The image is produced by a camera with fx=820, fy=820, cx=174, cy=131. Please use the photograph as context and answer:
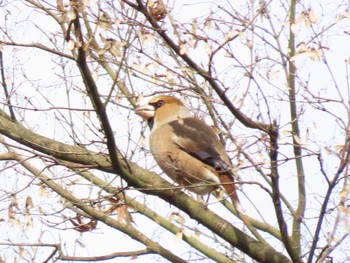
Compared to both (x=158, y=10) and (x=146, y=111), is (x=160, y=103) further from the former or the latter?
(x=158, y=10)

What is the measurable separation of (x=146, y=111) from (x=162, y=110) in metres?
0.19

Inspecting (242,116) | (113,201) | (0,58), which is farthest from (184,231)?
(0,58)

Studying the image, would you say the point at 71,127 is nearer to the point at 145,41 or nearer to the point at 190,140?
the point at 145,41

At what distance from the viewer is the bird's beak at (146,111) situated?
23.5ft

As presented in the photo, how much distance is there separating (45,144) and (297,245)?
1.85 metres

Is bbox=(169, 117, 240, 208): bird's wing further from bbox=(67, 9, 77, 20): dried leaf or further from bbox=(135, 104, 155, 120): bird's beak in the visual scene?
bbox=(67, 9, 77, 20): dried leaf

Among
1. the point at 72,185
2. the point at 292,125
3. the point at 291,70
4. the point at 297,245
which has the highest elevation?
the point at 291,70

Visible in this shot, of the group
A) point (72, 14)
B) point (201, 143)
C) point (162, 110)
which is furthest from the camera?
point (162, 110)

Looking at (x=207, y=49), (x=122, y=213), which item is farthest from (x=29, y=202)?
(x=207, y=49)

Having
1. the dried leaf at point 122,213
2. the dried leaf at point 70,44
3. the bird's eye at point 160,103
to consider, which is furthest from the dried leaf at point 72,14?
the bird's eye at point 160,103

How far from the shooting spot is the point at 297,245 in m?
5.59

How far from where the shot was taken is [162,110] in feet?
24.3

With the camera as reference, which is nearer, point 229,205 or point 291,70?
point 291,70

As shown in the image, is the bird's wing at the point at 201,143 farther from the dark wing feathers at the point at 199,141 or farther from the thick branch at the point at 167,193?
the thick branch at the point at 167,193
